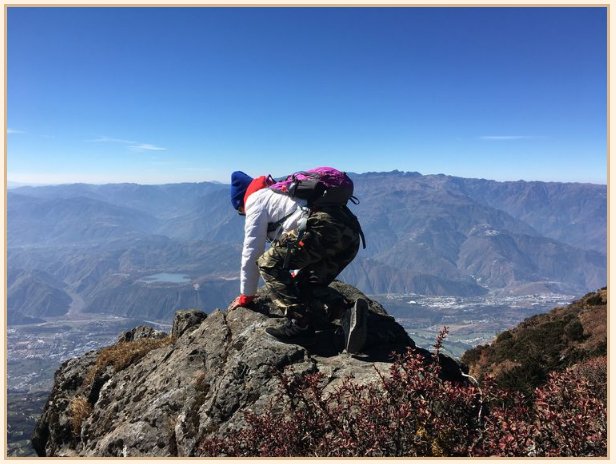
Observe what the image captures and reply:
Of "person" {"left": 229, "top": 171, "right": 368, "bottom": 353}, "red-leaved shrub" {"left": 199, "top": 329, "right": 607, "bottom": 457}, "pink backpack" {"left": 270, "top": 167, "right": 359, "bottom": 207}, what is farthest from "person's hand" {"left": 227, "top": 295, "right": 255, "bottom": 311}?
"red-leaved shrub" {"left": 199, "top": 329, "right": 607, "bottom": 457}

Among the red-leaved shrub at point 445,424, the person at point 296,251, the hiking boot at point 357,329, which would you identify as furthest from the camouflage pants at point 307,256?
the red-leaved shrub at point 445,424

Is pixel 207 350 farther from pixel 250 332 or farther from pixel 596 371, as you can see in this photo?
pixel 596 371

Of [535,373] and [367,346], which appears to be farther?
[535,373]

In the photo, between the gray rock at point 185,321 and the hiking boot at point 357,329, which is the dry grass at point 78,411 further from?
the hiking boot at point 357,329

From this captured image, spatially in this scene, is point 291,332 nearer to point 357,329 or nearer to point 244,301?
point 357,329

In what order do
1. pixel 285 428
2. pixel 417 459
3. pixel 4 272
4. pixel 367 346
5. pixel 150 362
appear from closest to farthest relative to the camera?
pixel 417 459
pixel 285 428
pixel 4 272
pixel 367 346
pixel 150 362

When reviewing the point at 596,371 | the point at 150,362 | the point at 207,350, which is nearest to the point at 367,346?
the point at 207,350
